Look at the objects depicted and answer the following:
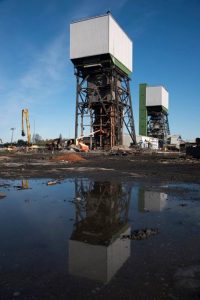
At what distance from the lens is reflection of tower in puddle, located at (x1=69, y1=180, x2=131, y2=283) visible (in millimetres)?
3103

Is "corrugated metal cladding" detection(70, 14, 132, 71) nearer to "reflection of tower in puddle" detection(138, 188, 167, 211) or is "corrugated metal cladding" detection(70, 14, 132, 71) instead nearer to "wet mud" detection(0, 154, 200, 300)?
"reflection of tower in puddle" detection(138, 188, 167, 211)

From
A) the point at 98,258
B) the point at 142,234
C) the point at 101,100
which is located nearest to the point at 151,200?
the point at 142,234

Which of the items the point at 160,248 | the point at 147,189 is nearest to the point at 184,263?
the point at 160,248

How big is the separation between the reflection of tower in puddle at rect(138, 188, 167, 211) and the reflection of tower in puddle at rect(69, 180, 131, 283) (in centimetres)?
36

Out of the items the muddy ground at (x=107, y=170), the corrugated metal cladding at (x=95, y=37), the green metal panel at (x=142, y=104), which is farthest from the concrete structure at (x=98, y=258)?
the green metal panel at (x=142, y=104)

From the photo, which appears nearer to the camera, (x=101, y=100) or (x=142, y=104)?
(x=101, y=100)

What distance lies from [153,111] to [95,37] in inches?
1545

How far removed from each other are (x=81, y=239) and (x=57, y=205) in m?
2.45

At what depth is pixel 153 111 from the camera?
77.4m

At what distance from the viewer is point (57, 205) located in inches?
251

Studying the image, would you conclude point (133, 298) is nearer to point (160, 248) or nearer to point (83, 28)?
point (160, 248)

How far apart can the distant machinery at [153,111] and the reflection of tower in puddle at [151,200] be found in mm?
69009

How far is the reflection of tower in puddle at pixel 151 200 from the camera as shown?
6244mm

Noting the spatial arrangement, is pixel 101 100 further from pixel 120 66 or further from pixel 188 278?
pixel 188 278
